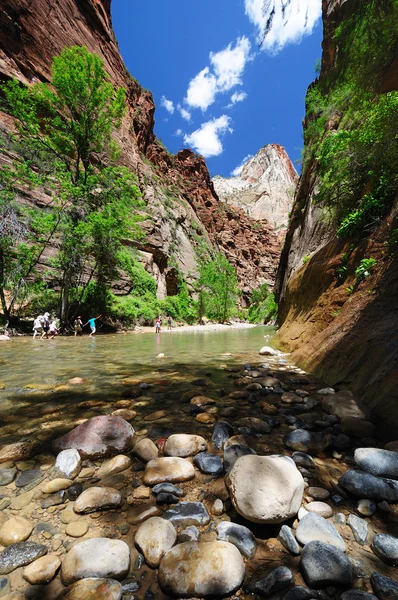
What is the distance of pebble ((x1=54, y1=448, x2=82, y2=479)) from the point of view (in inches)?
72.1

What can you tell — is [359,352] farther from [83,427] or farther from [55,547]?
[55,547]

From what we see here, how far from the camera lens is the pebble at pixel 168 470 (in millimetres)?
1773

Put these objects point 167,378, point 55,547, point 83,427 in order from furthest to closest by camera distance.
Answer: point 167,378 < point 83,427 < point 55,547

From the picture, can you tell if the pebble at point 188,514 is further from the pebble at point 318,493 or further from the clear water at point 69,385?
the clear water at point 69,385

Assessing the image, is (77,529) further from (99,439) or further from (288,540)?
(288,540)

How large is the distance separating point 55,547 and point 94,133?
66.9 feet

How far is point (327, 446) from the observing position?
2123 millimetres

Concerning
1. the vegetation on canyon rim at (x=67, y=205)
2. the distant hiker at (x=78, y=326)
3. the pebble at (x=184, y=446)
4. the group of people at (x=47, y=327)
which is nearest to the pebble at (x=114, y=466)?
the pebble at (x=184, y=446)

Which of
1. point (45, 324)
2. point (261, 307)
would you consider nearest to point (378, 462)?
point (45, 324)

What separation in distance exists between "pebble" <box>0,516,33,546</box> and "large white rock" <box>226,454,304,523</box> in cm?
109

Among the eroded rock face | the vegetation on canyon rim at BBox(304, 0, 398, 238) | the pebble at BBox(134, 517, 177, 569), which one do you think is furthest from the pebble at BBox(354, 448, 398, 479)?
the vegetation on canyon rim at BBox(304, 0, 398, 238)

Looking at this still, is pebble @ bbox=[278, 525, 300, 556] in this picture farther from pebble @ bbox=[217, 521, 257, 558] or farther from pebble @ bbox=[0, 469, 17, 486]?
pebble @ bbox=[0, 469, 17, 486]

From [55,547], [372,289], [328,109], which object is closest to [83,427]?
[55,547]

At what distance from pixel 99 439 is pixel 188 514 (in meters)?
1.05
